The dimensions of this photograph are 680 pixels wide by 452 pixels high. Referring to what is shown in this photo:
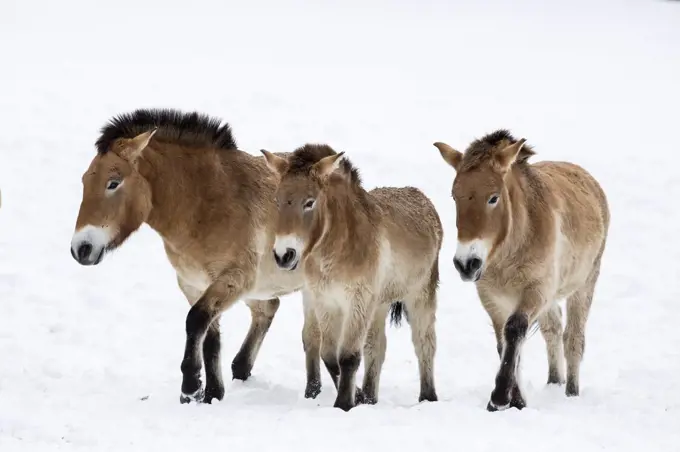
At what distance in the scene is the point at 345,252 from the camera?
7.51m

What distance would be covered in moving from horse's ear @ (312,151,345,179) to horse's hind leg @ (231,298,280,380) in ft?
8.53

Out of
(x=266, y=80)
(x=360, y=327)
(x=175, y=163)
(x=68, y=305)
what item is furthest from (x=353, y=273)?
(x=266, y=80)

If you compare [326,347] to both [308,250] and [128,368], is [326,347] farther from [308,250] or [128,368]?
[128,368]

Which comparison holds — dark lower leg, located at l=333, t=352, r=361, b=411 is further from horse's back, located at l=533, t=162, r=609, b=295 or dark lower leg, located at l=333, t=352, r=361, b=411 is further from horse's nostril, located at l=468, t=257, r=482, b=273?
horse's back, located at l=533, t=162, r=609, b=295

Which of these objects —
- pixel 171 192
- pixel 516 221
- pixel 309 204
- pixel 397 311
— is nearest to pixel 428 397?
pixel 397 311

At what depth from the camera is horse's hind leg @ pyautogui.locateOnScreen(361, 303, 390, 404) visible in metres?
8.42

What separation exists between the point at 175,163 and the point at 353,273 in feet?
5.94

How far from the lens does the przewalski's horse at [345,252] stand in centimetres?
723

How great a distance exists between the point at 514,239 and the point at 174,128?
9.81 feet

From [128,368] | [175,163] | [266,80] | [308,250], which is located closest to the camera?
[308,250]

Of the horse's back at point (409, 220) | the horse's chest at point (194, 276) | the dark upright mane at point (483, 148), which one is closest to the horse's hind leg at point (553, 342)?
the horse's back at point (409, 220)

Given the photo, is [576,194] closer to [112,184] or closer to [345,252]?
[345,252]

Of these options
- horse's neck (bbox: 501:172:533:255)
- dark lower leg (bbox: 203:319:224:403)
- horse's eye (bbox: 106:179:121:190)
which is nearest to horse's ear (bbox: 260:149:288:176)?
horse's eye (bbox: 106:179:121:190)

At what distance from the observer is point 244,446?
18.6ft
